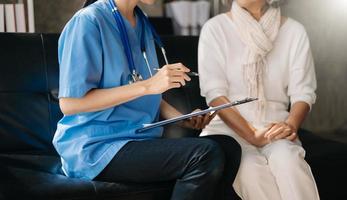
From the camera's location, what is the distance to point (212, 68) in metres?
1.72

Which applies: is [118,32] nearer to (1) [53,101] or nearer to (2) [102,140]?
(2) [102,140]

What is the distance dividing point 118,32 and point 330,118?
1668 mm

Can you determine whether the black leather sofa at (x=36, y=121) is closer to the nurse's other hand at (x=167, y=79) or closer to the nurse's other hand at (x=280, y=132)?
the nurse's other hand at (x=280, y=132)

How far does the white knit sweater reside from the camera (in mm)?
1714

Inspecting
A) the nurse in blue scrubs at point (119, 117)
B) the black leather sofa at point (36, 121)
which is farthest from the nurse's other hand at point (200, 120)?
the black leather sofa at point (36, 121)

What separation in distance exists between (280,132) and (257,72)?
0.87ft

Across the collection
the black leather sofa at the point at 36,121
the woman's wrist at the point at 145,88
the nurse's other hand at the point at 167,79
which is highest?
the nurse's other hand at the point at 167,79

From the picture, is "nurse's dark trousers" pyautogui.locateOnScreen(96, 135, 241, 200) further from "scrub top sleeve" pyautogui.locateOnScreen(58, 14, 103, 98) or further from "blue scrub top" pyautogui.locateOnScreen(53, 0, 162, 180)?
"scrub top sleeve" pyautogui.locateOnScreen(58, 14, 103, 98)

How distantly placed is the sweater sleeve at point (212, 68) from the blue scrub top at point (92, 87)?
13.3 inches

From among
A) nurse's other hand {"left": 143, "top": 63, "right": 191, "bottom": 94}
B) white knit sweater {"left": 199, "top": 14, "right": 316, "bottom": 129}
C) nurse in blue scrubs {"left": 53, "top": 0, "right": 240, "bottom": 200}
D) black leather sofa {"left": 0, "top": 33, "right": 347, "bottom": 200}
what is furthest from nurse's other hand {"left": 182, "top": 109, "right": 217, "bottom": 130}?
black leather sofa {"left": 0, "top": 33, "right": 347, "bottom": 200}

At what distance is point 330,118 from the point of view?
2643 millimetres

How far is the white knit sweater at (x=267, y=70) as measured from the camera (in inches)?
67.5

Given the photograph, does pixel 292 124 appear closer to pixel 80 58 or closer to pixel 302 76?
pixel 302 76

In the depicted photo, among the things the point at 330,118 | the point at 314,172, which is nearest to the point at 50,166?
the point at 314,172
